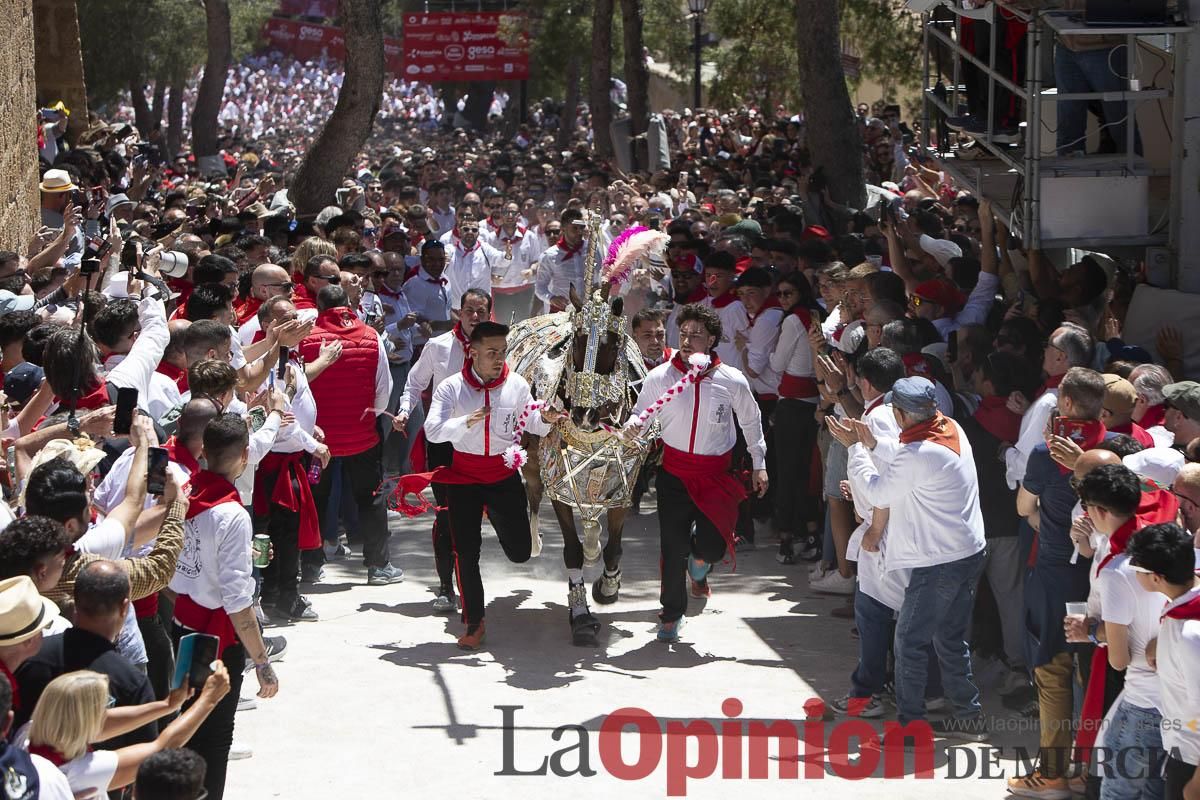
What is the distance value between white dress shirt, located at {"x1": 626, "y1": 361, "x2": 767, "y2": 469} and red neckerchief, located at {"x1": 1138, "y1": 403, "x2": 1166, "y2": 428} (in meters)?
2.24

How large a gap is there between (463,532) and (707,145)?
2173 centimetres

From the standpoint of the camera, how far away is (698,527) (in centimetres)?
900

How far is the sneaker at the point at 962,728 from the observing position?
24.4ft

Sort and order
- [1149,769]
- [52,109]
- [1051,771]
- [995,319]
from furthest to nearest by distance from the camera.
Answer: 1. [52,109]
2. [995,319]
3. [1051,771]
4. [1149,769]

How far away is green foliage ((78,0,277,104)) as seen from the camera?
106 feet

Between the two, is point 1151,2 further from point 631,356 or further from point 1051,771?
point 1051,771

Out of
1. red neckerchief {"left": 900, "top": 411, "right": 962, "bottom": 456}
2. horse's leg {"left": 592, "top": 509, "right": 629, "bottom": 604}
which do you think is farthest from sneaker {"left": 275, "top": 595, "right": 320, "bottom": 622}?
red neckerchief {"left": 900, "top": 411, "right": 962, "bottom": 456}

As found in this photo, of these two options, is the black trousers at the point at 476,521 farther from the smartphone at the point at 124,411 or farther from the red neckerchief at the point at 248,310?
the smartphone at the point at 124,411

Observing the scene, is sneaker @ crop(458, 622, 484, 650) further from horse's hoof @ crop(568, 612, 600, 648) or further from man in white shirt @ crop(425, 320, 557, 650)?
horse's hoof @ crop(568, 612, 600, 648)

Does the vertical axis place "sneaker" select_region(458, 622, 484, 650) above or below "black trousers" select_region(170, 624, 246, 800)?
below

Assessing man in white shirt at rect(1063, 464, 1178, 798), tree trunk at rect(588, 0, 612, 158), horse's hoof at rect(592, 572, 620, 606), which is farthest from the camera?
tree trunk at rect(588, 0, 612, 158)

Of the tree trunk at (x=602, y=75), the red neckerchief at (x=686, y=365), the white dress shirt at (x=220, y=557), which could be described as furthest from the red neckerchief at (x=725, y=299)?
the tree trunk at (x=602, y=75)

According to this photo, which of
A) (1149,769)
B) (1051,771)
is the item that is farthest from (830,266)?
(1149,769)

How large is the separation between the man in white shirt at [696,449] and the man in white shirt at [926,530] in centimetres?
151
